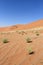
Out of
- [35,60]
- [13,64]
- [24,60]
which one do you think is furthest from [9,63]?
[35,60]

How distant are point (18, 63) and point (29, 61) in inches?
20.0

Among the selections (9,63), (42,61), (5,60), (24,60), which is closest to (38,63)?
(42,61)

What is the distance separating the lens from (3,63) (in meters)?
6.74

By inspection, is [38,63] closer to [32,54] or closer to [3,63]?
[32,54]

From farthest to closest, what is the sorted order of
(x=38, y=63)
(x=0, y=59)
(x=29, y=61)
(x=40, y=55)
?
(x=0, y=59) → (x=40, y=55) → (x=29, y=61) → (x=38, y=63)

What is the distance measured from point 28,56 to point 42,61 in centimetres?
110

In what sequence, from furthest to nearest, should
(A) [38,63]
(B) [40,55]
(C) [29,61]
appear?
(B) [40,55], (C) [29,61], (A) [38,63]

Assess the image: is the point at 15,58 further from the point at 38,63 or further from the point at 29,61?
the point at 38,63

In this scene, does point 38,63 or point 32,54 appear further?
point 32,54

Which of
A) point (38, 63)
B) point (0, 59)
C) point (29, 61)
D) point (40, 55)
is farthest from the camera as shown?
A: point (0, 59)

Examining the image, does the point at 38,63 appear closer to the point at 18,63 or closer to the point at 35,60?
the point at 35,60

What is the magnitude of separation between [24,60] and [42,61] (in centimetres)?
93

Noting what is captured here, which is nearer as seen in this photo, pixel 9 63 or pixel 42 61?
pixel 42 61

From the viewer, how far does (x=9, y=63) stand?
6.62m
